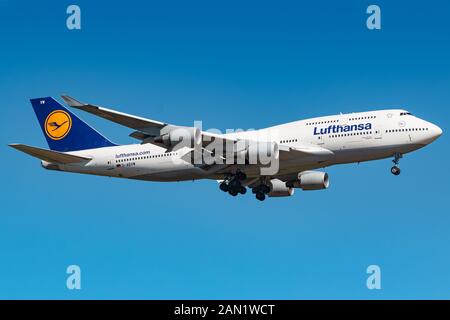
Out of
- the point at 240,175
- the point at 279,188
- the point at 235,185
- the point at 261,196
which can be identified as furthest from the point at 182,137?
the point at 279,188

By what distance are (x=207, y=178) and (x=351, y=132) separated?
A: 8973 millimetres

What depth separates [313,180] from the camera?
50.1 meters

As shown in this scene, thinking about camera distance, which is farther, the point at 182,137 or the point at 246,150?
the point at 246,150

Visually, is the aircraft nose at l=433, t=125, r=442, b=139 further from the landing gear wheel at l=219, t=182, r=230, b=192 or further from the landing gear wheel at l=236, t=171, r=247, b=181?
the landing gear wheel at l=219, t=182, r=230, b=192

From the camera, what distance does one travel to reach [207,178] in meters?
48.3

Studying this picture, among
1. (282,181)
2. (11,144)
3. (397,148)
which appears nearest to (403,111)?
(397,148)

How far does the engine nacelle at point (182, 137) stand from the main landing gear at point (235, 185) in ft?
14.0

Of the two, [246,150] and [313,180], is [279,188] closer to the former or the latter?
[313,180]

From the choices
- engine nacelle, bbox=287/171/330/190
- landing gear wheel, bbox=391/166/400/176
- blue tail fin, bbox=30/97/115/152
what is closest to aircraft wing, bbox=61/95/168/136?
blue tail fin, bbox=30/97/115/152

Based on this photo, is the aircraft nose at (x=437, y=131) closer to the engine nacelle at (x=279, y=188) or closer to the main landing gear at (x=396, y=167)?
the main landing gear at (x=396, y=167)

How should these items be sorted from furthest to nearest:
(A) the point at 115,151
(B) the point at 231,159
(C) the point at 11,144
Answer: (A) the point at 115,151
(B) the point at 231,159
(C) the point at 11,144

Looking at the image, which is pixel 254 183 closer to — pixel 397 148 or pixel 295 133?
pixel 295 133

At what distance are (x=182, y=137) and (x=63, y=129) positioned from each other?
11239 mm

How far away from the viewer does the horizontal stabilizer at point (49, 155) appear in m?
45.4
